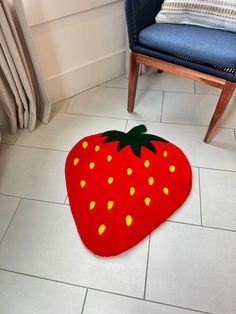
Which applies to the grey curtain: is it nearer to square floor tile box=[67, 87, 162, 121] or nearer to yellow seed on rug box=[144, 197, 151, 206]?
square floor tile box=[67, 87, 162, 121]

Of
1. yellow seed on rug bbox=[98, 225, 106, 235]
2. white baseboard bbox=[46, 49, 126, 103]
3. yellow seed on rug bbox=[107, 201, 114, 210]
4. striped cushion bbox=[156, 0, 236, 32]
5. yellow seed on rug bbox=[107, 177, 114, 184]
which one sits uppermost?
striped cushion bbox=[156, 0, 236, 32]

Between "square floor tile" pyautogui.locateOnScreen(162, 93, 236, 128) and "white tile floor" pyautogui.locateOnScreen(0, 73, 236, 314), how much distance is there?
0.01m

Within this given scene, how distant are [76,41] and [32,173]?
83 centimetres

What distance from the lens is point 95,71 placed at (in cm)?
162

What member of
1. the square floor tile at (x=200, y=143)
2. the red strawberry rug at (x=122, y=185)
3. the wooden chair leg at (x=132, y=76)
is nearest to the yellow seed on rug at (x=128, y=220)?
the red strawberry rug at (x=122, y=185)

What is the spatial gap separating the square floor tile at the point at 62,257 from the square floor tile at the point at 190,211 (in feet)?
0.62

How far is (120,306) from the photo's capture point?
0.82m

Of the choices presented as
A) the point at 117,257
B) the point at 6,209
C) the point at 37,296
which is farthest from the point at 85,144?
the point at 37,296

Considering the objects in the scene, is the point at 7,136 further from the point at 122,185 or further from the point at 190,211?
the point at 190,211

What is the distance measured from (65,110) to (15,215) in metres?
0.75

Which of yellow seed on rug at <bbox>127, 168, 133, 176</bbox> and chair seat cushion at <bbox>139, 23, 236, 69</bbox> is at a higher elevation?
chair seat cushion at <bbox>139, 23, 236, 69</bbox>

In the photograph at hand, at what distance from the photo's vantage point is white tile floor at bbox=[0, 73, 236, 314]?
83 centimetres

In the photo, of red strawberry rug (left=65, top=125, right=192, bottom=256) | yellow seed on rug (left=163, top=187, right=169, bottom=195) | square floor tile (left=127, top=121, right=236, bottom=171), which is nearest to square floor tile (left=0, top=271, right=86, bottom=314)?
red strawberry rug (left=65, top=125, right=192, bottom=256)

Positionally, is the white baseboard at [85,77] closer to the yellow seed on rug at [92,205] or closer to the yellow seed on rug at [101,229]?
the yellow seed on rug at [92,205]
